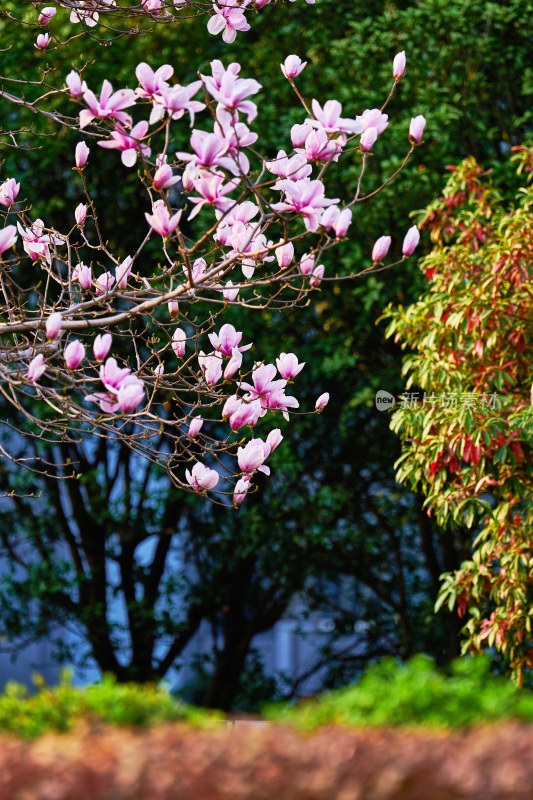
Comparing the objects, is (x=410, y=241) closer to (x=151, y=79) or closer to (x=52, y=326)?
(x=151, y=79)

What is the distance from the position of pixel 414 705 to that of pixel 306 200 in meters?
1.04

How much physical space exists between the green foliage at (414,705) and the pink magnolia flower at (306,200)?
940mm

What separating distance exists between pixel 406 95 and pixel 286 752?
427cm

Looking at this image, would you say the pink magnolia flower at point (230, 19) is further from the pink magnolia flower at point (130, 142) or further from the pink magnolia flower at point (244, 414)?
the pink magnolia flower at point (244, 414)

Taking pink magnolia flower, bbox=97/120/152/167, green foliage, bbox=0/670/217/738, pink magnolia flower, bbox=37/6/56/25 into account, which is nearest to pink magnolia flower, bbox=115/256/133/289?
pink magnolia flower, bbox=97/120/152/167

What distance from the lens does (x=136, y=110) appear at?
557 cm

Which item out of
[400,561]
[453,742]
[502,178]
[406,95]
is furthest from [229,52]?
[453,742]

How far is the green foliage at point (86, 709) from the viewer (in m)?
1.37

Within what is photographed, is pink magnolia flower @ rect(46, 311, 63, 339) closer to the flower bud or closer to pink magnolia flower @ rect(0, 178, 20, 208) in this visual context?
the flower bud

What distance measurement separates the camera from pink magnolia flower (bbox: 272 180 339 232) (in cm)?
195

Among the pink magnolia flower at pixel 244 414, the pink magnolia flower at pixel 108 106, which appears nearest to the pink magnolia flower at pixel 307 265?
the pink magnolia flower at pixel 244 414

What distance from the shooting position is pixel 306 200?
197cm

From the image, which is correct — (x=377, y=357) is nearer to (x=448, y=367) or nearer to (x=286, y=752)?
(x=448, y=367)

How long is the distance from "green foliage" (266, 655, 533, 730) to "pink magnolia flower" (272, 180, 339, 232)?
3.09ft
